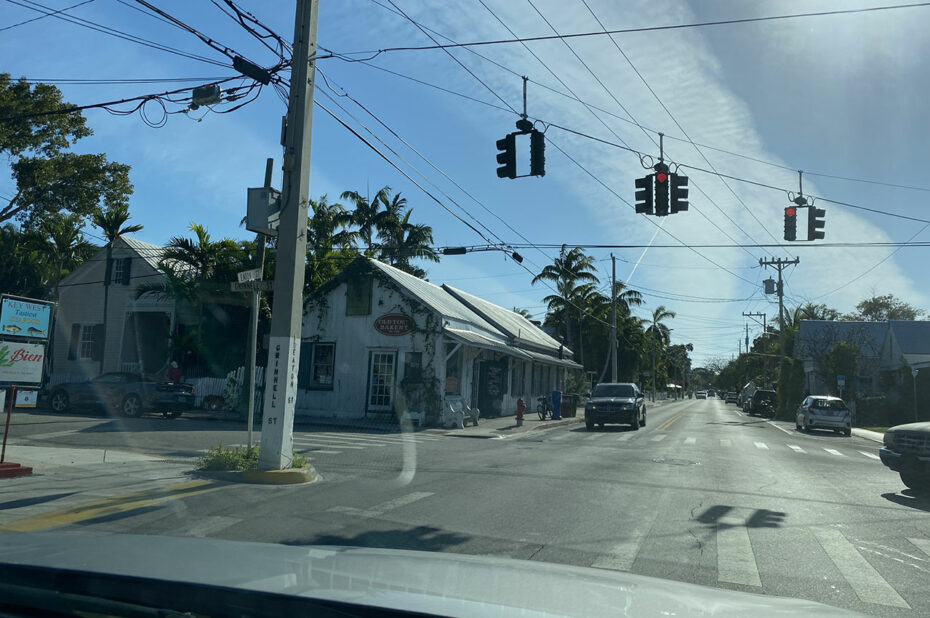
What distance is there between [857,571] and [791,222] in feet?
45.4

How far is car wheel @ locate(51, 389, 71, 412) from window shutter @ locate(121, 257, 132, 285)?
32.7ft

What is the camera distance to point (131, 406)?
74.1 feet

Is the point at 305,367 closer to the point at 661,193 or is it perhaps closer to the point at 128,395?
the point at 128,395

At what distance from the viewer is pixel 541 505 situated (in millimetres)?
9047

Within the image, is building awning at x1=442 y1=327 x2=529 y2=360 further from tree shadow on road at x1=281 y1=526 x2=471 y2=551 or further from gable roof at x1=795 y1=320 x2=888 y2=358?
gable roof at x1=795 y1=320 x2=888 y2=358

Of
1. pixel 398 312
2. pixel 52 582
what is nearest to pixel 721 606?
pixel 52 582

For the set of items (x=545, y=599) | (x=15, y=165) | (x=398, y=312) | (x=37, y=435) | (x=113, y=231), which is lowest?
(x=37, y=435)

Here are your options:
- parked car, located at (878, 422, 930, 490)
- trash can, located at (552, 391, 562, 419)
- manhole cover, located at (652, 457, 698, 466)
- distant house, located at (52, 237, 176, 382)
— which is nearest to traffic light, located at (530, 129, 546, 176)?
manhole cover, located at (652, 457, 698, 466)

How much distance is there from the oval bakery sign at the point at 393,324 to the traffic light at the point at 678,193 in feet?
38.2

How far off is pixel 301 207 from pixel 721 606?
32.8 ft

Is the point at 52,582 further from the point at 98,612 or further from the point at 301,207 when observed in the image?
the point at 301,207

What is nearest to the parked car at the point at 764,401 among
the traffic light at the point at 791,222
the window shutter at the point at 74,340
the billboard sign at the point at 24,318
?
the traffic light at the point at 791,222

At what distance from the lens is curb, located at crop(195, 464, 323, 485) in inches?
415

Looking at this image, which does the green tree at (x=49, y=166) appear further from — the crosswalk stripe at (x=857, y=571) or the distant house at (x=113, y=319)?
the crosswalk stripe at (x=857, y=571)
